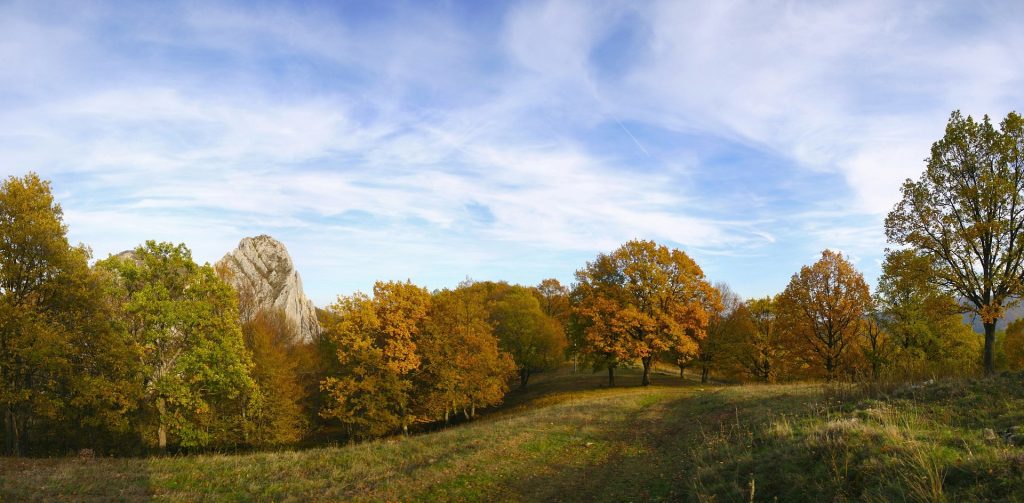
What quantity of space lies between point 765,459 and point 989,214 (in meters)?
24.1

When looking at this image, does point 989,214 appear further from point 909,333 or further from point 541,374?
point 541,374

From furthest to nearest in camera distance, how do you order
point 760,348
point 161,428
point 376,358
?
point 760,348 < point 376,358 < point 161,428

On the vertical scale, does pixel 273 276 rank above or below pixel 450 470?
above

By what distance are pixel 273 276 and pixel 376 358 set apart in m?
56.3

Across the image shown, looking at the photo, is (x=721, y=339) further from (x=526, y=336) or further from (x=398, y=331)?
(x=398, y=331)

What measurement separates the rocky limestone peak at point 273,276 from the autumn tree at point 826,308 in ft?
227

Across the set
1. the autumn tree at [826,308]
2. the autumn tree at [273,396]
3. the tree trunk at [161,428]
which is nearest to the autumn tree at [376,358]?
the autumn tree at [273,396]

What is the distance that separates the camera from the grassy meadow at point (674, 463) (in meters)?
8.55

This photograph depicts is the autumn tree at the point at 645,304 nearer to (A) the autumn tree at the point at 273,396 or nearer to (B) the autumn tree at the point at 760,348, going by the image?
(B) the autumn tree at the point at 760,348

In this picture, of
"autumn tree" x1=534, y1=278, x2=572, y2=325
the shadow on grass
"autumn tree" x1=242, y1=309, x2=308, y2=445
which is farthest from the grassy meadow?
"autumn tree" x1=534, y1=278, x2=572, y2=325

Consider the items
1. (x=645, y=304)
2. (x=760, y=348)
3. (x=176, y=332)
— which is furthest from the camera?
(x=760, y=348)

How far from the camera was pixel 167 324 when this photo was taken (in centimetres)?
2703

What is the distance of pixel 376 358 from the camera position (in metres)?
36.0

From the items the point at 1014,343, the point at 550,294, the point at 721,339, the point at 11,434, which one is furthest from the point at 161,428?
the point at 550,294
